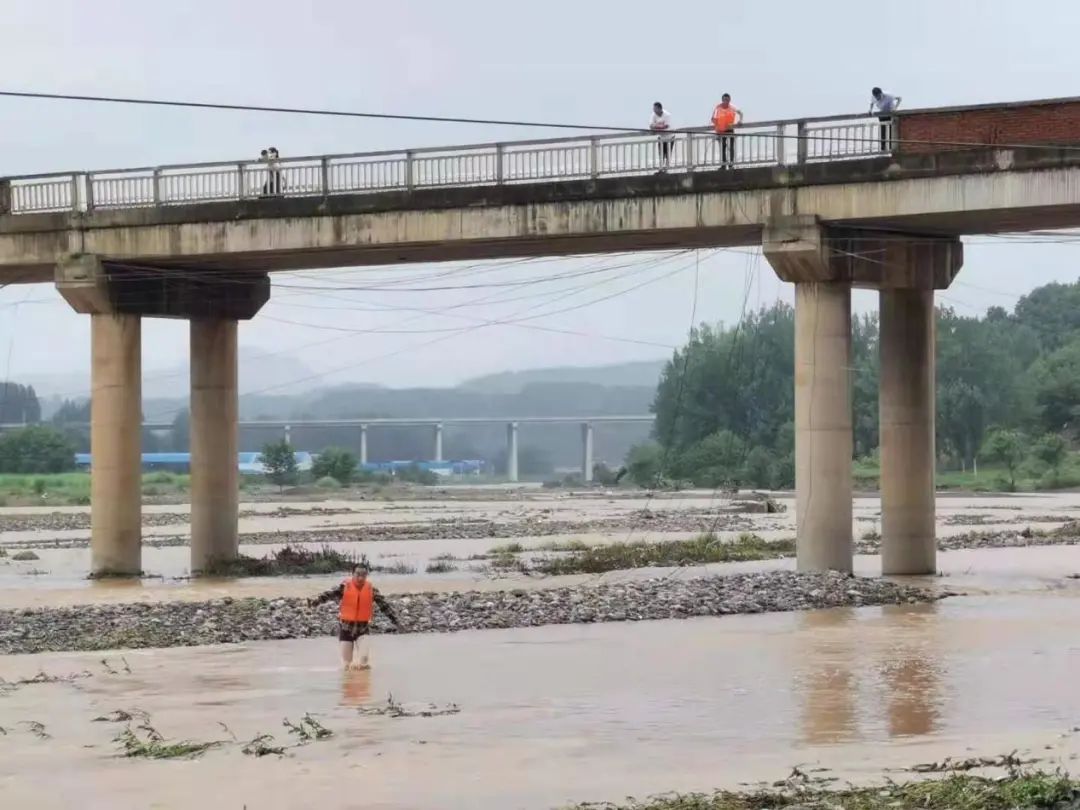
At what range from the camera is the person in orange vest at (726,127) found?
37.3 m

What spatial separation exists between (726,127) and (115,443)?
16365 millimetres

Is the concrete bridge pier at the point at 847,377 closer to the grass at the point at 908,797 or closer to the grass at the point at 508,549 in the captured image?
the grass at the point at 508,549

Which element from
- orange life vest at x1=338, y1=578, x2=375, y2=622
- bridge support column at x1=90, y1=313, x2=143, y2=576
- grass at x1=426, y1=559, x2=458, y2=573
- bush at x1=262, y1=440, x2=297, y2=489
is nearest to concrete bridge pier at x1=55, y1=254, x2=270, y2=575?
bridge support column at x1=90, y1=313, x2=143, y2=576

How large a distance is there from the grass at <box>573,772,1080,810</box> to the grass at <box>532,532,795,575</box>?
28.8 m

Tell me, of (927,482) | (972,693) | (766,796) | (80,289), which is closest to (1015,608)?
(927,482)

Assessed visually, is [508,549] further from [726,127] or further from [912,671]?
[912,671]

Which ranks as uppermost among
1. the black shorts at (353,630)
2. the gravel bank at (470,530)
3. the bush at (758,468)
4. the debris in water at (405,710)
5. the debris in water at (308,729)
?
the bush at (758,468)

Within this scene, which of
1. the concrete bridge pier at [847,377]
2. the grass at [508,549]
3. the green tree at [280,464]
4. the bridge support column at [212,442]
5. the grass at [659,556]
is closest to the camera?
the concrete bridge pier at [847,377]

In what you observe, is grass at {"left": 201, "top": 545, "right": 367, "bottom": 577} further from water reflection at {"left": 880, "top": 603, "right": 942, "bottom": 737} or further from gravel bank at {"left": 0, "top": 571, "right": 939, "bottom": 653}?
water reflection at {"left": 880, "top": 603, "right": 942, "bottom": 737}

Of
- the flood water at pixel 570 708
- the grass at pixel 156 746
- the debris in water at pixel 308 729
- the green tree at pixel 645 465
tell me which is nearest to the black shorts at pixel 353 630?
the flood water at pixel 570 708

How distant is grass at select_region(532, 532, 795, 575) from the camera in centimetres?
4588

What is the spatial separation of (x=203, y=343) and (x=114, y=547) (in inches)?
221

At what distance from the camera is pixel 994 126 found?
1367 inches

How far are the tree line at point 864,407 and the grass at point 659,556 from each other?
3193 inches
